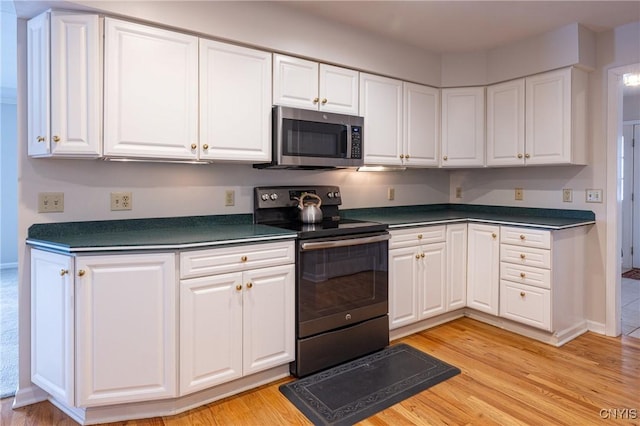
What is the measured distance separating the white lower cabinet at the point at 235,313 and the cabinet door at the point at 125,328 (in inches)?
3.0

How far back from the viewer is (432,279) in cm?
319

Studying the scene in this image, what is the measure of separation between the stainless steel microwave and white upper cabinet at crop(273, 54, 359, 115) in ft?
0.28

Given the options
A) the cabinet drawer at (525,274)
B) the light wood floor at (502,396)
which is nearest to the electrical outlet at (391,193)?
the cabinet drawer at (525,274)

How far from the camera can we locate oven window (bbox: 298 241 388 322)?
2426mm

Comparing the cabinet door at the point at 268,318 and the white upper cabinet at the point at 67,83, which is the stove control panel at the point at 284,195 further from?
the white upper cabinet at the point at 67,83

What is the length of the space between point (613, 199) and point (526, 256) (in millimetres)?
828

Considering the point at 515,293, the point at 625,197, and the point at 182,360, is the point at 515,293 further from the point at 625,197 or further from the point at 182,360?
the point at 625,197

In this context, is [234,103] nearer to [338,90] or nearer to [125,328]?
[338,90]

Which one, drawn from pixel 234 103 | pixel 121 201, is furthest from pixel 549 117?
pixel 121 201

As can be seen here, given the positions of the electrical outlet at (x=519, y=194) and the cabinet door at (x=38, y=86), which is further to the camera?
the electrical outlet at (x=519, y=194)

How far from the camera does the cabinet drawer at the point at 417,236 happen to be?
2.93 m

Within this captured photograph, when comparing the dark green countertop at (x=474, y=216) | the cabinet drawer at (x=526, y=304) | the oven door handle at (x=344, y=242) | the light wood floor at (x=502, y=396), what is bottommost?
the light wood floor at (x=502, y=396)

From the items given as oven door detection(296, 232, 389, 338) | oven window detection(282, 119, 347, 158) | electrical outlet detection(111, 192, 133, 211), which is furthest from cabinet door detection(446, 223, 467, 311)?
electrical outlet detection(111, 192, 133, 211)

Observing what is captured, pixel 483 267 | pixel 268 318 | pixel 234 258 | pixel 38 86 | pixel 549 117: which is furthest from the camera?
pixel 483 267
